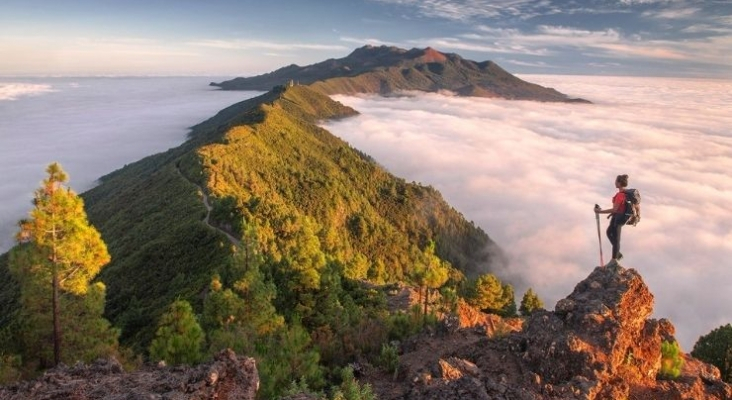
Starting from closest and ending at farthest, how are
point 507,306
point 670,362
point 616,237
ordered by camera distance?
point 670,362, point 616,237, point 507,306

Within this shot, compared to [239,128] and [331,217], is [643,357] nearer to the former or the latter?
[331,217]

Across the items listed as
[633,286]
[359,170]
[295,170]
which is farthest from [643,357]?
[359,170]

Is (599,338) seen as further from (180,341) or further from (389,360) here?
(180,341)

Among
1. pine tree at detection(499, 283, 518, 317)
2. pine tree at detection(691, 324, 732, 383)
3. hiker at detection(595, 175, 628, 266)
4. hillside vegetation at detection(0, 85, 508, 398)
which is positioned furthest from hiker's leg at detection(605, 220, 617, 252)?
pine tree at detection(499, 283, 518, 317)

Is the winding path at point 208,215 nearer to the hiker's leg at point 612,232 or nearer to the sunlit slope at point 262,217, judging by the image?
the sunlit slope at point 262,217

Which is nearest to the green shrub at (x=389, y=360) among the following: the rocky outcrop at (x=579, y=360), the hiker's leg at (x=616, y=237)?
the rocky outcrop at (x=579, y=360)

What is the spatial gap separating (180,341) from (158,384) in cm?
730

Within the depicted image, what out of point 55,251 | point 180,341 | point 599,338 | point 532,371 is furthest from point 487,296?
point 55,251

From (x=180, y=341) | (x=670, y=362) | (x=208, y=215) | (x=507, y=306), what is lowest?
(x=507, y=306)

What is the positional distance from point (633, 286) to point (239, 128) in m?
103

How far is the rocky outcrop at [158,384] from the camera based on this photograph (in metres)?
11.0

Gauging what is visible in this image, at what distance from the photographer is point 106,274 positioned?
50.9 m

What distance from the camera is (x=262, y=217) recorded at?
54125mm

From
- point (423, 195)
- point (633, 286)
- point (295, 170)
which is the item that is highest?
point (633, 286)
